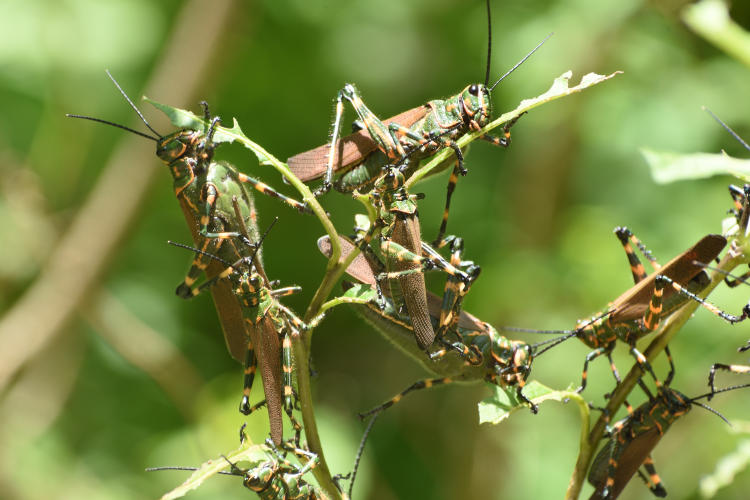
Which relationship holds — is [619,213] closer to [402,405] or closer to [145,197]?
[402,405]

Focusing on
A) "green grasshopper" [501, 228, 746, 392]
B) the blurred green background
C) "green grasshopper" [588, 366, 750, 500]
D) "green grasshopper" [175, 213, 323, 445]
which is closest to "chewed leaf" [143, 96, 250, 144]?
"green grasshopper" [175, 213, 323, 445]

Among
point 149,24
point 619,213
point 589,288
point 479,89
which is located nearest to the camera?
point 479,89

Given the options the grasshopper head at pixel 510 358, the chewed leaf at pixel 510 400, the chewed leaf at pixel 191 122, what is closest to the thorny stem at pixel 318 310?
the chewed leaf at pixel 191 122

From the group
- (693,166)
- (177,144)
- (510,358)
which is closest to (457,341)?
(510,358)

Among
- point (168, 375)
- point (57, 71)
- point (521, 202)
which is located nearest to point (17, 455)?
point (168, 375)

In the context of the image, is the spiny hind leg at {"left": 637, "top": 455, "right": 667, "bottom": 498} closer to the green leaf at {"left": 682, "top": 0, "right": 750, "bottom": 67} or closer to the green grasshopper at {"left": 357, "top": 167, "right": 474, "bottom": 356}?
the green grasshopper at {"left": 357, "top": 167, "right": 474, "bottom": 356}

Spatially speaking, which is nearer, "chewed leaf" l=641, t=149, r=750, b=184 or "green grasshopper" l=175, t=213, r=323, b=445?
"chewed leaf" l=641, t=149, r=750, b=184
